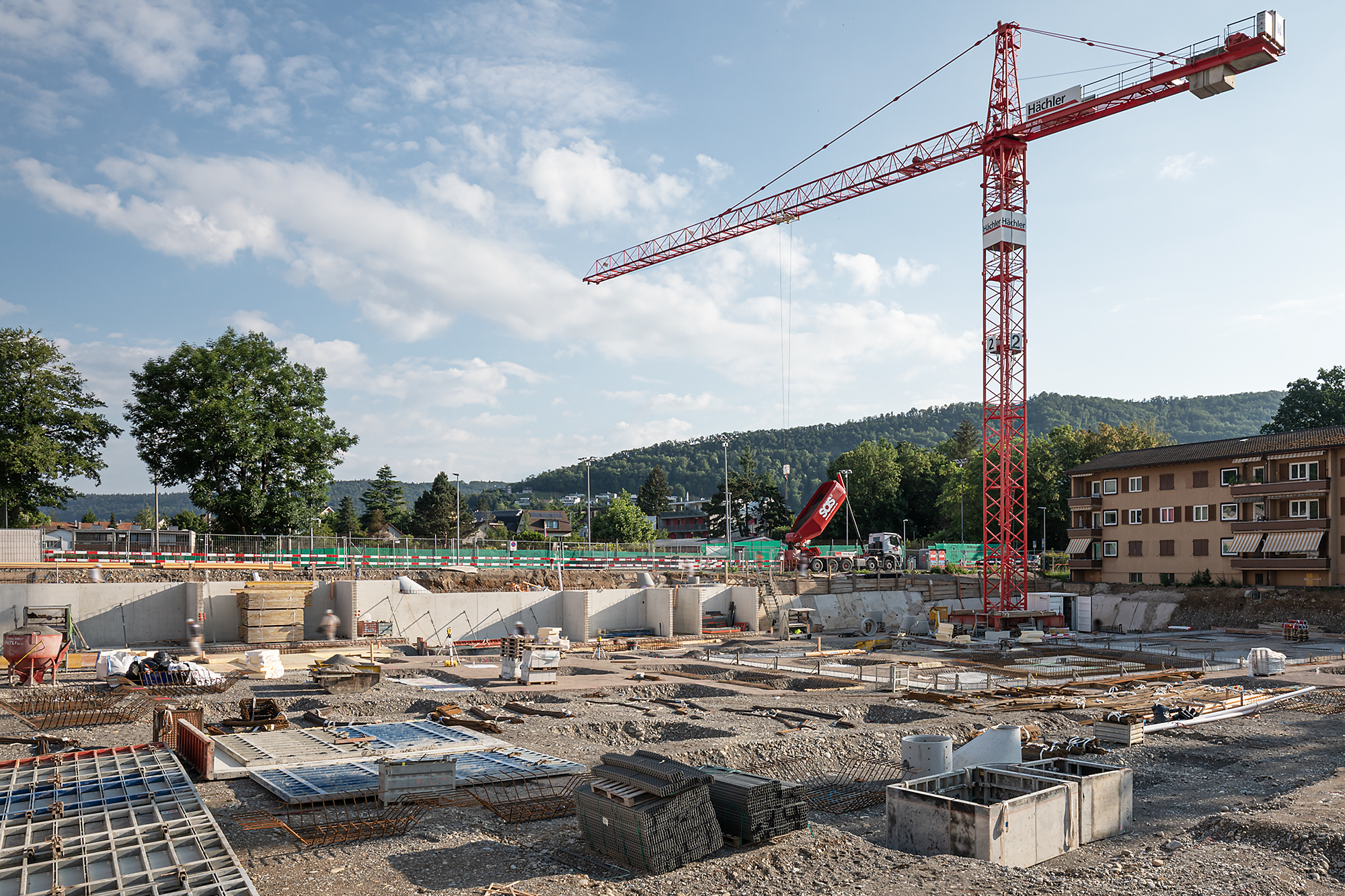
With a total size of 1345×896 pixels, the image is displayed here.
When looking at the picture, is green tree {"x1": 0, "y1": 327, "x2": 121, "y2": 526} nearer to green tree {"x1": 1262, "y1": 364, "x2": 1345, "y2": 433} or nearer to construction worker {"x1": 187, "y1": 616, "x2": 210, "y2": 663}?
construction worker {"x1": 187, "y1": 616, "x2": 210, "y2": 663}

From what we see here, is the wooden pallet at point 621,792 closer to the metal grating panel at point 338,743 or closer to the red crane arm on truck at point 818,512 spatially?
the metal grating panel at point 338,743

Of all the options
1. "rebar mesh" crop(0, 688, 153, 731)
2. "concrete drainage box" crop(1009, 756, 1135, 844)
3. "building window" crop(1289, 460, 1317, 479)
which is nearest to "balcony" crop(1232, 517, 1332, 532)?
"building window" crop(1289, 460, 1317, 479)

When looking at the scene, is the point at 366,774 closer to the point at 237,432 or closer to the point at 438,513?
the point at 237,432

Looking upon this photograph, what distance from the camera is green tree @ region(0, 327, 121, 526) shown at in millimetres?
39156

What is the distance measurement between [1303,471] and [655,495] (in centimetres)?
9171

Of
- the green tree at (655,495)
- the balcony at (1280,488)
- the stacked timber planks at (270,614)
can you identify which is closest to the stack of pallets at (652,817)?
the stacked timber planks at (270,614)

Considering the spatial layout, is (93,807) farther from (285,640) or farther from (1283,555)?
(1283,555)

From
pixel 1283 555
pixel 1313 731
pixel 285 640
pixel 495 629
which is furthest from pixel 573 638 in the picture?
pixel 1283 555

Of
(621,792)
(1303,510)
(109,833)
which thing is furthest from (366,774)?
(1303,510)

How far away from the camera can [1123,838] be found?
1133 centimetres

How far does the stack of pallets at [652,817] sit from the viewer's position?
9.64 meters

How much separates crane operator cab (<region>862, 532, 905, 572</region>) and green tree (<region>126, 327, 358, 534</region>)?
106 ft

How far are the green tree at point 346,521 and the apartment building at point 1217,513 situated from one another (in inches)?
2668

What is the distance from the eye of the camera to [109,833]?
373 inches
